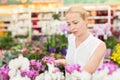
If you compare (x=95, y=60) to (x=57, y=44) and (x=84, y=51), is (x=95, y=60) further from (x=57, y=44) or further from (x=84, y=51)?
(x=57, y=44)

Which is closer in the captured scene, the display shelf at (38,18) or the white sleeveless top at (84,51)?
the white sleeveless top at (84,51)

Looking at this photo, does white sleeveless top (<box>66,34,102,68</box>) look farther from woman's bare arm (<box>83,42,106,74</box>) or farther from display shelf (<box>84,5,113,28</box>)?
display shelf (<box>84,5,113,28</box>)

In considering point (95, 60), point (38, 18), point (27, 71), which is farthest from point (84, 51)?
point (38, 18)

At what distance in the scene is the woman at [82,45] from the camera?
7.49ft

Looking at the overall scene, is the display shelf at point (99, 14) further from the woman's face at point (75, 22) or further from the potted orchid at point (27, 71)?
the potted orchid at point (27, 71)

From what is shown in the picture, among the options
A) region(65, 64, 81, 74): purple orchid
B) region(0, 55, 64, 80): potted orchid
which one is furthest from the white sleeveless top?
region(65, 64, 81, 74): purple orchid

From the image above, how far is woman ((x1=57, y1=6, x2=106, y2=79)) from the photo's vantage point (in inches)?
89.9

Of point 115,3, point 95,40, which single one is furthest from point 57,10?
point 95,40

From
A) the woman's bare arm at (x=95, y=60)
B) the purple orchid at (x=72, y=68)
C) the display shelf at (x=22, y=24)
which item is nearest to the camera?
the purple orchid at (x=72, y=68)

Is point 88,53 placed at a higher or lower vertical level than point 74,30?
lower

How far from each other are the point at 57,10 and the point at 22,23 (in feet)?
4.20

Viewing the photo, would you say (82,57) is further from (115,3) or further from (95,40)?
(115,3)

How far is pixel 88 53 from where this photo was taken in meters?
2.45

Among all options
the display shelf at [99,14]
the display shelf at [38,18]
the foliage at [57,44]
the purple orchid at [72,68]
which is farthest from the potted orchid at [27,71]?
the display shelf at [38,18]
